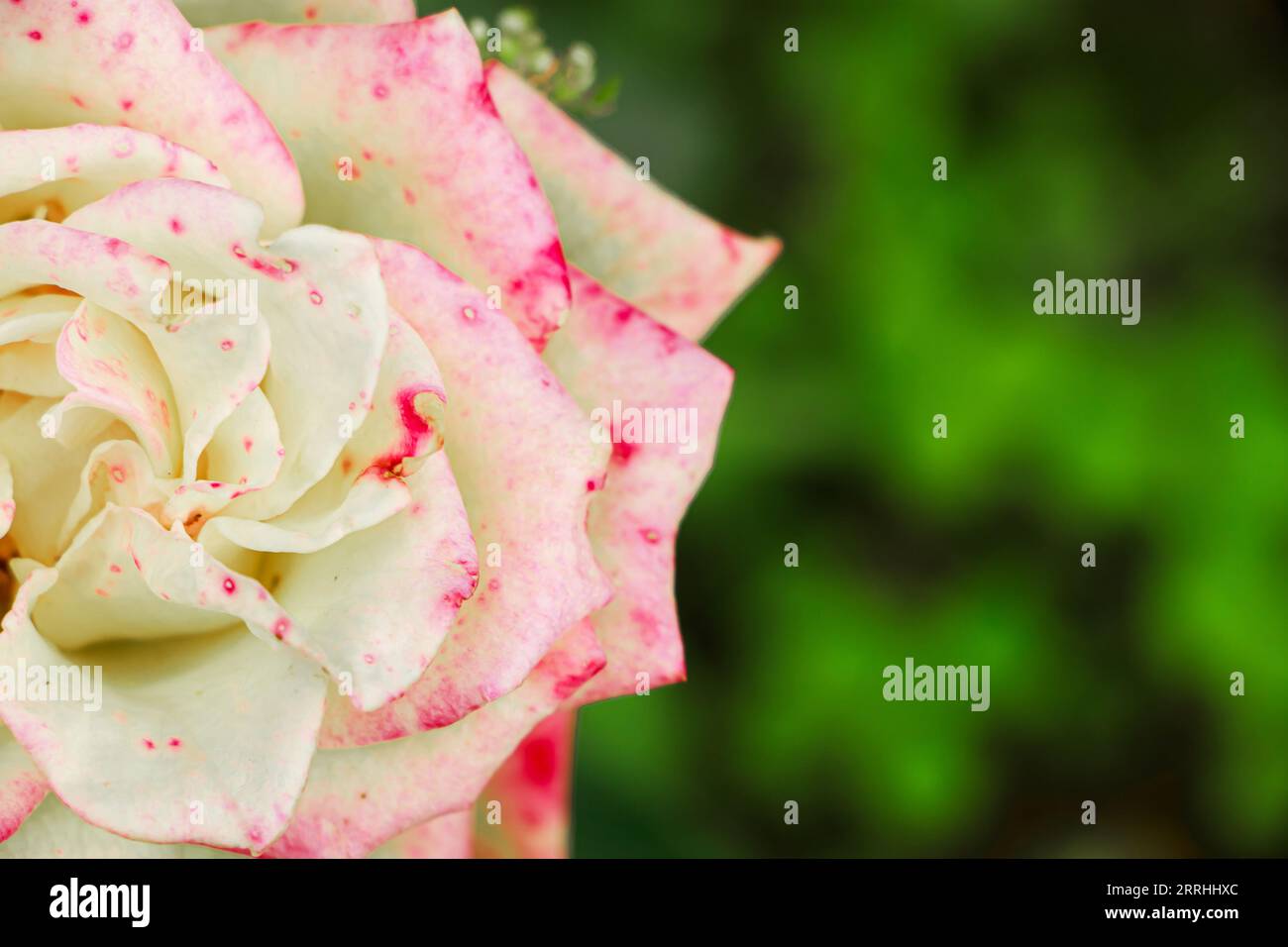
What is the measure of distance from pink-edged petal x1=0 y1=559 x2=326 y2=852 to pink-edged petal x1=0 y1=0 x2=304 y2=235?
0.61 feet

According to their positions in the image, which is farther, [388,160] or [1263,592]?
[1263,592]

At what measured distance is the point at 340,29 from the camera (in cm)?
58

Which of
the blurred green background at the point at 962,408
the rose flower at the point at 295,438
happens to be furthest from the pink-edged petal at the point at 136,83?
the blurred green background at the point at 962,408

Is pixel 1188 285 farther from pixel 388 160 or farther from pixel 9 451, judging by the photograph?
pixel 9 451

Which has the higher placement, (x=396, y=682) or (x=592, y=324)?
(x=592, y=324)

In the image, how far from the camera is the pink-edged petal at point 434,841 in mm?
709

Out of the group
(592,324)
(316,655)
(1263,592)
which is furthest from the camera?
(1263,592)

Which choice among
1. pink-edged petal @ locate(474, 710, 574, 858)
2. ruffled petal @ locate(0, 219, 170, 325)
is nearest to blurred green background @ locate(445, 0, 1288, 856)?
pink-edged petal @ locate(474, 710, 574, 858)

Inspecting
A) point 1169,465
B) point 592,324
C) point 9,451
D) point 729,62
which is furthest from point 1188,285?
point 9,451

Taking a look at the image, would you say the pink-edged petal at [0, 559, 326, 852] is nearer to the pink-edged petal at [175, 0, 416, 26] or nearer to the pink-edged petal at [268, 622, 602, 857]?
the pink-edged petal at [268, 622, 602, 857]

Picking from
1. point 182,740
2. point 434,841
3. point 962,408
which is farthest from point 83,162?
point 962,408

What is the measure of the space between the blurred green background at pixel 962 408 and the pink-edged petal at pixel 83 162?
0.91m

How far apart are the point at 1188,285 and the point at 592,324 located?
44.9 inches

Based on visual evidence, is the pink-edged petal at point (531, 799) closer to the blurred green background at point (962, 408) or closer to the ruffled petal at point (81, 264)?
the ruffled petal at point (81, 264)
